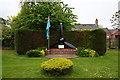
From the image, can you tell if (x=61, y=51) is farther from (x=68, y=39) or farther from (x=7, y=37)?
(x=7, y=37)

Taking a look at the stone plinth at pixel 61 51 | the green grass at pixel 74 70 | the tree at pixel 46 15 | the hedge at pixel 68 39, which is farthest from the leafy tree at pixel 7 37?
the green grass at pixel 74 70

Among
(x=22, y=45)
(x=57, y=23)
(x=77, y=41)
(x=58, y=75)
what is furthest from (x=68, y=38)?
(x=58, y=75)

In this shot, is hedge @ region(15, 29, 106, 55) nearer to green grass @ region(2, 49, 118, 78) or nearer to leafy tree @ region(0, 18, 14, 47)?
green grass @ region(2, 49, 118, 78)

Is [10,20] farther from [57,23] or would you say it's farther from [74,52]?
[74,52]

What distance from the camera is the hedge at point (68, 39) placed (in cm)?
1051

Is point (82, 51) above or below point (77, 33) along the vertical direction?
below

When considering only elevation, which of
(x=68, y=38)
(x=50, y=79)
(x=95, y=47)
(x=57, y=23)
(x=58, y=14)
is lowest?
(x=50, y=79)

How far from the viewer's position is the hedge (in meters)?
10.5

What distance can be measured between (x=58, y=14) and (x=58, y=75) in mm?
9606

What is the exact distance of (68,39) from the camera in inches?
464

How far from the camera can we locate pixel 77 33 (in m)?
11.7

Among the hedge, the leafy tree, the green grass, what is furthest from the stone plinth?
the leafy tree

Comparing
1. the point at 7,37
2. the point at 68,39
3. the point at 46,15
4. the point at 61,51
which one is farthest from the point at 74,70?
the point at 7,37

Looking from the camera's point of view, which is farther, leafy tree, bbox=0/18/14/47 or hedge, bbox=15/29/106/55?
leafy tree, bbox=0/18/14/47
